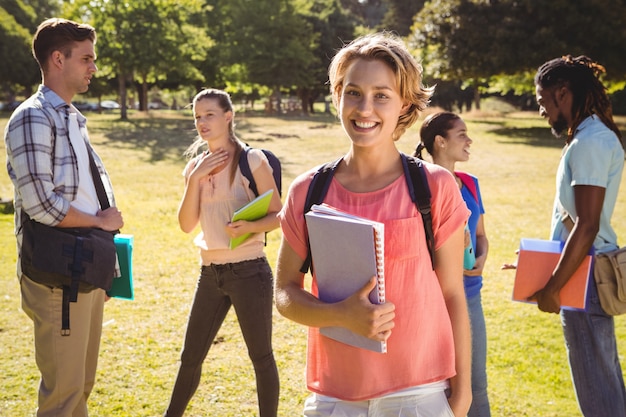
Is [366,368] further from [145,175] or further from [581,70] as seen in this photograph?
[145,175]

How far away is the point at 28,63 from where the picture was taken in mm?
41594

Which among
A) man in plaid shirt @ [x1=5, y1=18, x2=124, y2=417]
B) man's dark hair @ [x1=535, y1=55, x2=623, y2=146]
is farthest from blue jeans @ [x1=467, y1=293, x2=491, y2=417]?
man in plaid shirt @ [x1=5, y1=18, x2=124, y2=417]

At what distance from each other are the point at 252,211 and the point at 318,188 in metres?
1.59

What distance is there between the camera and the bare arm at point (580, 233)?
302cm

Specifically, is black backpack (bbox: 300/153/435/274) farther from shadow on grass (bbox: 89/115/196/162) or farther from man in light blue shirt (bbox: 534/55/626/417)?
shadow on grass (bbox: 89/115/196/162)

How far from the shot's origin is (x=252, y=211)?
12.1 ft

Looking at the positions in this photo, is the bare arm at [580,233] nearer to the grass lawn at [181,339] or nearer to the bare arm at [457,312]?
the bare arm at [457,312]

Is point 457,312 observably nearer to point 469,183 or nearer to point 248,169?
point 469,183

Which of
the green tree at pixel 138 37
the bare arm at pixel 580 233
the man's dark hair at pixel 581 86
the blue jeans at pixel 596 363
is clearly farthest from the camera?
the green tree at pixel 138 37

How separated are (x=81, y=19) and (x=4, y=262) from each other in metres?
25.8

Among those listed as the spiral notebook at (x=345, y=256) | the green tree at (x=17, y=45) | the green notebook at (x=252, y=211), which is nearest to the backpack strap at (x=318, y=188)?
the spiral notebook at (x=345, y=256)

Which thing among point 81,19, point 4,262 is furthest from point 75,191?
point 81,19

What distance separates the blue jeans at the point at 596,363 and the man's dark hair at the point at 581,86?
2.89 feet

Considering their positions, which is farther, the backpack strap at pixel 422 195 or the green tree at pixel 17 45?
the green tree at pixel 17 45
